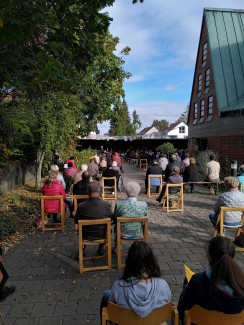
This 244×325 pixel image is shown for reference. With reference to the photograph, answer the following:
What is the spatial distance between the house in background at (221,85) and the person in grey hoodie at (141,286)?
14.3 meters

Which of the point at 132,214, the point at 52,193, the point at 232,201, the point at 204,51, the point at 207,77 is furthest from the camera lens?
the point at 204,51

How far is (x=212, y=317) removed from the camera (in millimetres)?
1920

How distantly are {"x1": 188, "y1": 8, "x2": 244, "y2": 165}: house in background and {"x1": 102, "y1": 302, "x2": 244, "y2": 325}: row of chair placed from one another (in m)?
14.2

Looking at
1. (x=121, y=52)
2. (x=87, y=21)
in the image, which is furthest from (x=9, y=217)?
(x=121, y=52)

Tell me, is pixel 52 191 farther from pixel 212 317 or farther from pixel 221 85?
pixel 221 85

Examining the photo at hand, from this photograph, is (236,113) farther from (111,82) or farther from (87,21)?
(87,21)

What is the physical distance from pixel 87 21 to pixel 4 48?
1.48 metres

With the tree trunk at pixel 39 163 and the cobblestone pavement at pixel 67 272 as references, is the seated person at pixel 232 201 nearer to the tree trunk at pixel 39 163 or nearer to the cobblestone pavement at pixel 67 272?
the cobblestone pavement at pixel 67 272

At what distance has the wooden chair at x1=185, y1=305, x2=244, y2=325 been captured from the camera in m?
1.91

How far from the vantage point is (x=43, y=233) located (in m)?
5.73

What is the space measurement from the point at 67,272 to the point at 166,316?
2419 millimetres

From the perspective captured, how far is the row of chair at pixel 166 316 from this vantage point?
6.27ft

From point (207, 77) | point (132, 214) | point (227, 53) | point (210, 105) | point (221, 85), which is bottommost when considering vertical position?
point (132, 214)

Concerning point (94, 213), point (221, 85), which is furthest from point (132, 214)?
point (221, 85)
